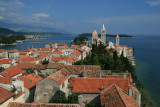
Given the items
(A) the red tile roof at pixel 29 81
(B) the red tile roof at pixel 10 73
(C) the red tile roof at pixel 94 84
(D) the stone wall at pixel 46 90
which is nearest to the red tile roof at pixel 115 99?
(C) the red tile roof at pixel 94 84

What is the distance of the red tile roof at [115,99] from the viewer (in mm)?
12794

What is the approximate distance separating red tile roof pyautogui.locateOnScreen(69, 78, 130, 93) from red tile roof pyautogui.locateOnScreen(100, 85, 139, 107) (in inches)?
63.3

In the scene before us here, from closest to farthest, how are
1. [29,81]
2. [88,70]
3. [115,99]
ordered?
1. [115,99]
2. [29,81]
3. [88,70]

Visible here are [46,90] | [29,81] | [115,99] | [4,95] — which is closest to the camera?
[4,95]

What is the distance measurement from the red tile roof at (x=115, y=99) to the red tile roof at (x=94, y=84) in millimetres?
1609

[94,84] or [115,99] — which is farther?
[94,84]

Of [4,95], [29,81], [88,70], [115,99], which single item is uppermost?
[4,95]

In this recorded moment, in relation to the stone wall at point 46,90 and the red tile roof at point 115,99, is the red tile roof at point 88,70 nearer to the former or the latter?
the red tile roof at point 115,99

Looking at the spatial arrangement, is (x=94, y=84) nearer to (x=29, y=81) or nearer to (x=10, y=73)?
(x=29, y=81)

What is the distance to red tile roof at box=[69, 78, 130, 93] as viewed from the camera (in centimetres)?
1728

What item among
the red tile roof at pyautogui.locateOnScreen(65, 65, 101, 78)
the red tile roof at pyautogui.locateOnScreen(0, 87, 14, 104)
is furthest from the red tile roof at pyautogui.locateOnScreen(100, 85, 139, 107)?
the red tile roof at pyautogui.locateOnScreen(0, 87, 14, 104)

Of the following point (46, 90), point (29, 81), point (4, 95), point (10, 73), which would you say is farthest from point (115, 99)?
point (10, 73)

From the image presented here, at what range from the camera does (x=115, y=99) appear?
13648mm

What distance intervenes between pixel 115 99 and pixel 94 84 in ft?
15.0
